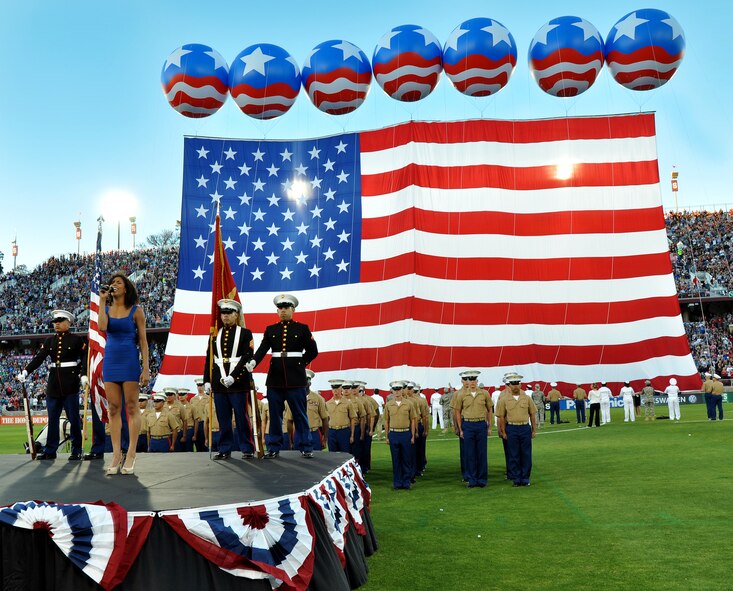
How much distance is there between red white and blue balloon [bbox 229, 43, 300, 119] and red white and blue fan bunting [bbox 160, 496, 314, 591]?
16.0 m

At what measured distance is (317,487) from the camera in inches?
188

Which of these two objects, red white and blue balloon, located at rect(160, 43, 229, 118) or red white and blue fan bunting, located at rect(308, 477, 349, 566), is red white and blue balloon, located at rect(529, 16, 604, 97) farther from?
red white and blue fan bunting, located at rect(308, 477, 349, 566)

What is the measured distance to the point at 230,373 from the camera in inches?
276

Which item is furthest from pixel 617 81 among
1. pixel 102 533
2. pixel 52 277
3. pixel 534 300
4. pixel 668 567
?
pixel 52 277

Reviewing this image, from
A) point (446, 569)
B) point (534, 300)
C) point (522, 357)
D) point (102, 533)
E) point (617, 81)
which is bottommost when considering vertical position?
point (446, 569)

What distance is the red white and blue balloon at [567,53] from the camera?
17.8 meters

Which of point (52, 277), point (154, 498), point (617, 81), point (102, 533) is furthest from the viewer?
point (52, 277)

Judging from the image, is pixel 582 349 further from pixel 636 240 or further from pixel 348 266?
pixel 348 266

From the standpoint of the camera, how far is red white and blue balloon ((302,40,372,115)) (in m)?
18.7

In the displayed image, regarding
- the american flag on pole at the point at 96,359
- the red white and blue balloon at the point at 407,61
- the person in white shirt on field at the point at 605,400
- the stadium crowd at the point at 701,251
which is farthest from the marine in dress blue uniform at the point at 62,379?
the stadium crowd at the point at 701,251

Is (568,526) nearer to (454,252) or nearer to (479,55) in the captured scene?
(479,55)

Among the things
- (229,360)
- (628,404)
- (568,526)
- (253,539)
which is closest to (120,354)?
(229,360)

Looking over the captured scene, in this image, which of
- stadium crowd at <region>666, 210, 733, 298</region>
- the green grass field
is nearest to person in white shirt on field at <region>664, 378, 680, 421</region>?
the green grass field

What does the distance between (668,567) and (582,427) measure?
17.9 metres
